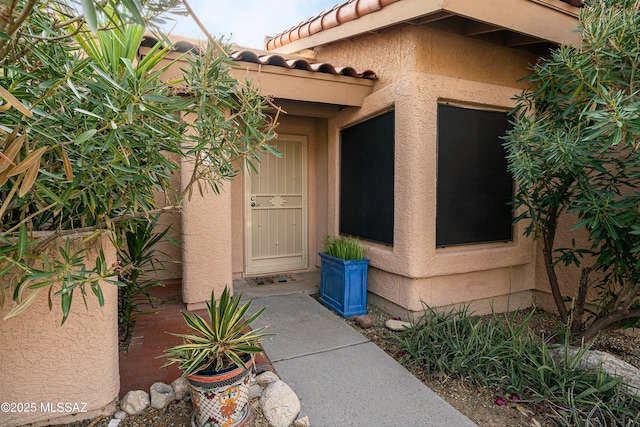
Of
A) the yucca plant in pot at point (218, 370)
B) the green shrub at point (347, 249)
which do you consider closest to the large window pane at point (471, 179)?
the green shrub at point (347, 249)

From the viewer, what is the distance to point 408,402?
2.81 meters

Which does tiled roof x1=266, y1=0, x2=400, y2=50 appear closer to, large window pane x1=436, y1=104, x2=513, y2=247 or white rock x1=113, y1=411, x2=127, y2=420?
large window pane x1=436, y1=104, x2=513, y2=247

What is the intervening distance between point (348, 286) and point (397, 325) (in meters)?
0.86

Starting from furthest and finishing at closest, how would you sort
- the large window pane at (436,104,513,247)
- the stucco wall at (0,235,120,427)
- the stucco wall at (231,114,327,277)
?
the stucco wall at (231,114,327,277)
the large window pane at (436,104,513,247)
the stucco wall at (0,235,120,427)

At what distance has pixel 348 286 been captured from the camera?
462cm

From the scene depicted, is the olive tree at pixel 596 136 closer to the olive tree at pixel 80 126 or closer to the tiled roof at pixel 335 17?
the tiled roof at pixel 335 17

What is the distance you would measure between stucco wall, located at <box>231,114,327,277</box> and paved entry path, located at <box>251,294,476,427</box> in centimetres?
217

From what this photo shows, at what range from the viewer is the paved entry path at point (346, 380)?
8.61 feet

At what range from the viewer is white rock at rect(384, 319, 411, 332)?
4113 millimetres

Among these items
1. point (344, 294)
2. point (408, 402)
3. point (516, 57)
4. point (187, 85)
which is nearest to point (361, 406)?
point (408, 402)

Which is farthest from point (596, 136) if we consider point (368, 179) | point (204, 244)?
point (204, 244)

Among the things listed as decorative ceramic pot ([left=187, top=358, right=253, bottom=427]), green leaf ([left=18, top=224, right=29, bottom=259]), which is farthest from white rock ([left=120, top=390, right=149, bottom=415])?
green leaf ([left=18, top=224, right=29, bottom=259])

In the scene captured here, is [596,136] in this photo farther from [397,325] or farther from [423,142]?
[397,325]

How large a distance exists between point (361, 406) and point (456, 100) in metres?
3.96
